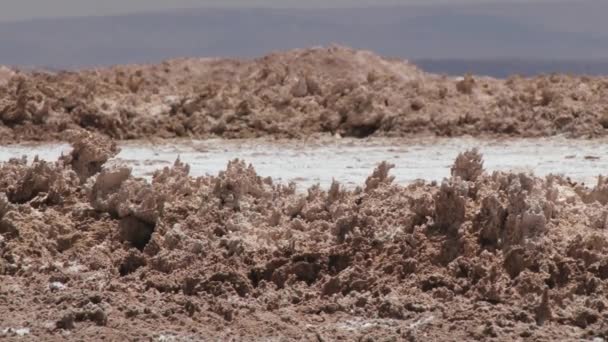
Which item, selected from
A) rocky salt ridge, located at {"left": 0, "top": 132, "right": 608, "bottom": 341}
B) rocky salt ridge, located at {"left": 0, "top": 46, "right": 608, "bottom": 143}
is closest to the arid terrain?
rocky salt ridge, located at {"left": 0, "top": 132, "right": 608, "bottom": 341}

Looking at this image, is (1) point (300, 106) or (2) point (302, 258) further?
(1) point (300, 106)

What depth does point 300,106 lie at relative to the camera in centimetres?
1756

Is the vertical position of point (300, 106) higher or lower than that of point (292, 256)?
higher

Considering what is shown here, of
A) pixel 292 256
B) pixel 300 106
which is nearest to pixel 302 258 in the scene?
pixel 292 256

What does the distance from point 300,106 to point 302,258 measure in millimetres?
8242

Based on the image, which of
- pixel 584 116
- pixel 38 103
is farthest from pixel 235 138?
pixel 584 116

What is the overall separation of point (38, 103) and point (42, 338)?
29.2 feet

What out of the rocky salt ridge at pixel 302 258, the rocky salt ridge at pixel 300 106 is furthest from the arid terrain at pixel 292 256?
the rocky salt ridge at pixel 300 106

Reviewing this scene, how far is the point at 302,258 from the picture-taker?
372 inches

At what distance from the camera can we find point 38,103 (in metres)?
17.1

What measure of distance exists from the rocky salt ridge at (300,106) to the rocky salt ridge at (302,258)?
6117mm

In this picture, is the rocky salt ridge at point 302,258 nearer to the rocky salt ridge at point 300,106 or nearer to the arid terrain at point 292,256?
the arid terrain at point 292,256

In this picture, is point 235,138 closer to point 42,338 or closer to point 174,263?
point 174,263

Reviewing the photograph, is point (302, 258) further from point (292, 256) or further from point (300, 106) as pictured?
point (300, 106)
